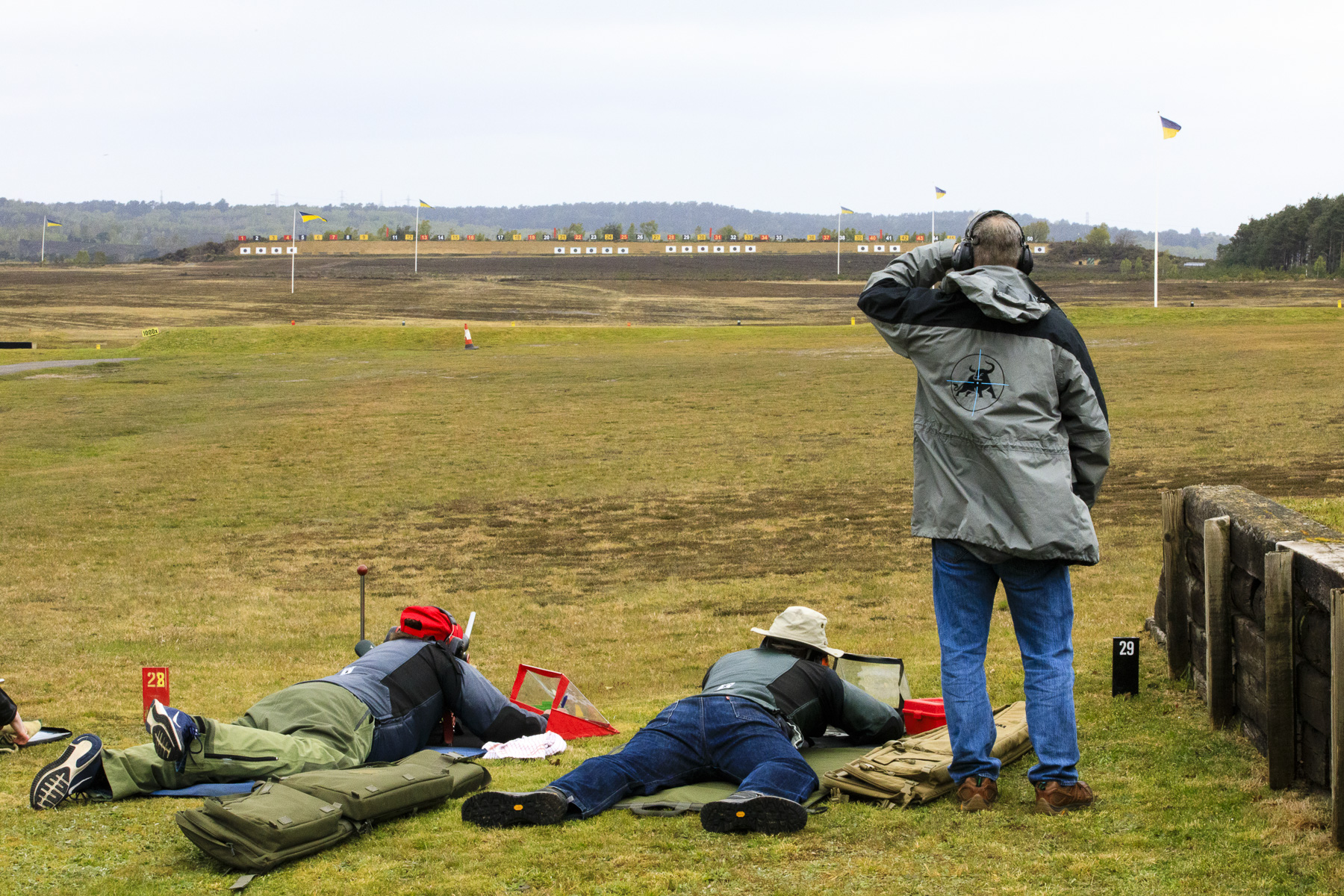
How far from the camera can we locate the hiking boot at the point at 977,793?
4.42 meters

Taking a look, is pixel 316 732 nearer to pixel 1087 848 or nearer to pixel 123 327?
pixel 1087 848

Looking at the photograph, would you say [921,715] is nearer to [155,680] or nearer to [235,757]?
[235,757]

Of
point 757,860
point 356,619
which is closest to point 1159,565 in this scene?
point 356,619

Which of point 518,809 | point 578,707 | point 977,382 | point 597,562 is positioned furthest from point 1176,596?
point 597,562

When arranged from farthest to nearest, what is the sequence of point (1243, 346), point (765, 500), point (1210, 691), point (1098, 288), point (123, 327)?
point (1098, 288) < point (123, 327) < point (1243, 346) < point (765, 500) < point (1210, 691)

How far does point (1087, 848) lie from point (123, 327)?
5592cm

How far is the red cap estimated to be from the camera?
6.18 m

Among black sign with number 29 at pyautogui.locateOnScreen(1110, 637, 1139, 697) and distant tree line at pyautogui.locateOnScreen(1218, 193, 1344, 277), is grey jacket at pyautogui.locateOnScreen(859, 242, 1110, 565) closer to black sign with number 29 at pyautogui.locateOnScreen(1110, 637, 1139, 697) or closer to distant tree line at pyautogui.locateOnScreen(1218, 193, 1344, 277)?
black sign with number 29 at pyautogui.locateOnScreen(1110, 637, 1139, 697)

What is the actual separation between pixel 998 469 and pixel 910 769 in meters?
1.28

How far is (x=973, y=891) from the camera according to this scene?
3639 mm

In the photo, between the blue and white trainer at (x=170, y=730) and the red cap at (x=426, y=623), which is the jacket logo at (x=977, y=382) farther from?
the blue and white trainer at (x=170, y=730)

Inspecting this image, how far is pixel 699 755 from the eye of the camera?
4898 millimetres

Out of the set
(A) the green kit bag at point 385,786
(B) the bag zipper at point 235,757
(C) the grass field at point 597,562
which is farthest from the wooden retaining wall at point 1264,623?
(B) the bag zipper at point 235,757

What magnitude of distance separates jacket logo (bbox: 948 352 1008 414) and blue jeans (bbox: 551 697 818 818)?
1578 mm
